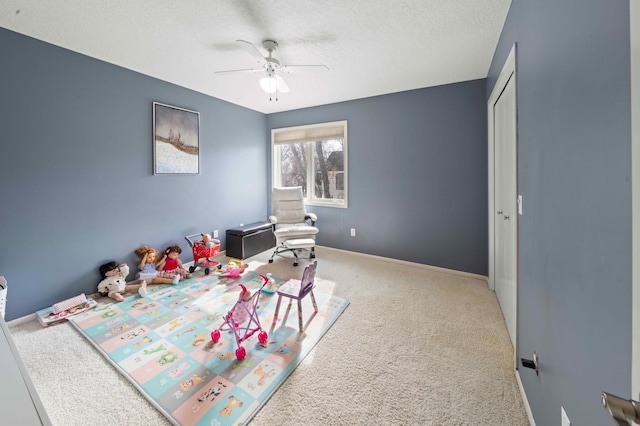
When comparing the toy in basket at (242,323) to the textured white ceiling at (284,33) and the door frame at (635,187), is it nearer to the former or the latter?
the door frame at (635,187)

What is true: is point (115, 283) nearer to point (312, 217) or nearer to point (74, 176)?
point (74, 176)

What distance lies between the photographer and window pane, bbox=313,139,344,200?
4277mm

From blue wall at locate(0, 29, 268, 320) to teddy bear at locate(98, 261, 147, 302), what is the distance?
0.11 m

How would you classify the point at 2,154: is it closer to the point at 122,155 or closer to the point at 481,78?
the point at 122,155

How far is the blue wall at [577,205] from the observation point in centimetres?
61

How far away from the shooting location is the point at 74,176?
2.54 metres

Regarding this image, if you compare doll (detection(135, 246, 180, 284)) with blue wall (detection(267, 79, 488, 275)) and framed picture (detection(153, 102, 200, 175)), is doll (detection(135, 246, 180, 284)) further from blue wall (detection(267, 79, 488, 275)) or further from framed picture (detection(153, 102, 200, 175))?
blue wall (detection(267, 79, 488, 275))

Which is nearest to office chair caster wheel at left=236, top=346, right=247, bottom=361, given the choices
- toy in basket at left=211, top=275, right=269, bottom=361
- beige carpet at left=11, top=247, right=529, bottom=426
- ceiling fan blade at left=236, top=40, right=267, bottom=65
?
toy in basket at left=211, top=275, right=269, bottom=361

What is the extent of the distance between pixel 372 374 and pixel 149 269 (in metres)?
2.72

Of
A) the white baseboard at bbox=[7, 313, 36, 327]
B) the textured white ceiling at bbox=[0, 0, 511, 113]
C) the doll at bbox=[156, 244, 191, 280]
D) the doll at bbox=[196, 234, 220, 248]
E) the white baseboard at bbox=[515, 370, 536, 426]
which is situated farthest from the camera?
the doll at bbox=[196, 234, 220, 248]

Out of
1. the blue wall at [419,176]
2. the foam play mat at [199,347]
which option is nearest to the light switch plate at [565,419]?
the foam play mat at [199,347]

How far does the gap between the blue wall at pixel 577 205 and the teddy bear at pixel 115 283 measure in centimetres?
320

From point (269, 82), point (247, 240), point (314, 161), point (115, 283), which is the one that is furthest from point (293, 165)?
point (115, 283)

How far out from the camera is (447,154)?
329 centimetres
